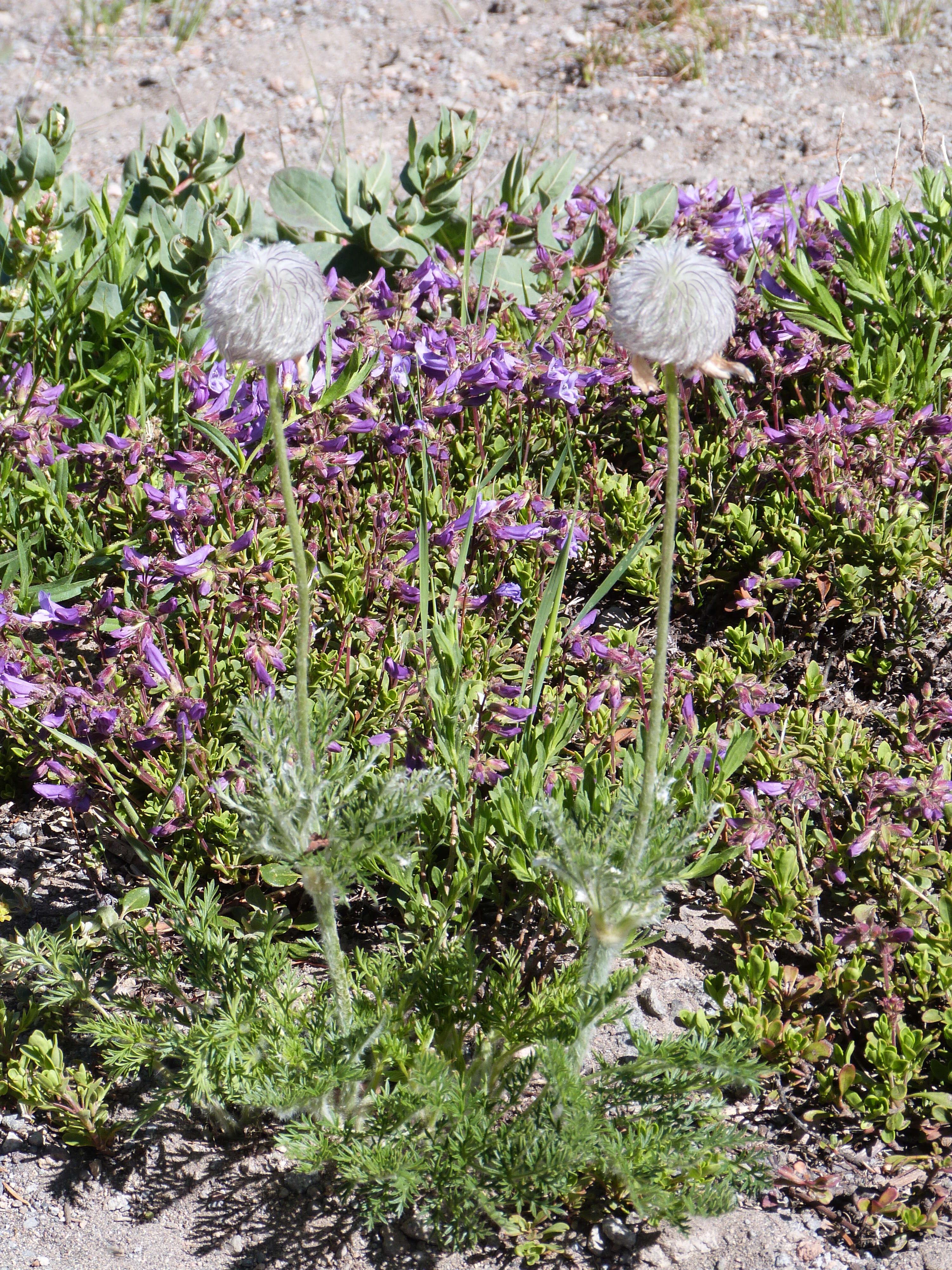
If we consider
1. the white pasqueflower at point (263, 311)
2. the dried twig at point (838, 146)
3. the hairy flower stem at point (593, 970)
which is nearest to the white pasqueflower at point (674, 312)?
the white pasqueflower at point (263, 311)

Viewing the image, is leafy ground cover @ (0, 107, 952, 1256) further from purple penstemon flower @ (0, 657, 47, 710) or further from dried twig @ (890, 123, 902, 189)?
dried twig @ (890, 123, 902, 189)

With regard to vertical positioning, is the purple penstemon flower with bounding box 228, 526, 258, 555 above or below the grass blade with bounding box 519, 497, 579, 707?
above

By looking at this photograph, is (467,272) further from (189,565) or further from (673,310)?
(673,310)

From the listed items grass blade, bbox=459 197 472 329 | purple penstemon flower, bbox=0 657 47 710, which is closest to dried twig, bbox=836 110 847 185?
grass blade, bbox=459 197 472 329

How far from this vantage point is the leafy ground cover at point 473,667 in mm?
1993

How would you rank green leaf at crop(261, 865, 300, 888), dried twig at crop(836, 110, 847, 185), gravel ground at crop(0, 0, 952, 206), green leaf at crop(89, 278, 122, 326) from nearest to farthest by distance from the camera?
green leaf at crop(261, 865, 300, 888) → green leaf at crop(89, 278, 122, 326) → dried twig at crop(836, 110, 847, 185) → gravel ground at crop(0, 0, 952, 206)

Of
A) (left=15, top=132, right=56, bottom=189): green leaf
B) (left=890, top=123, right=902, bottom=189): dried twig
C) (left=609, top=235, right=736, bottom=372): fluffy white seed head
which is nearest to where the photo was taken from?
(left=609, top=235, right=736, bottom=372): fluffy white seed head

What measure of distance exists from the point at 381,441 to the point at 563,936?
1.47m

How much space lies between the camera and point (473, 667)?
2623 millimetres

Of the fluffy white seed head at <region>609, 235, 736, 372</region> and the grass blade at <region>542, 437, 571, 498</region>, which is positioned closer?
the fluffy white seed head at <region>609, 235, 736, 372</region>

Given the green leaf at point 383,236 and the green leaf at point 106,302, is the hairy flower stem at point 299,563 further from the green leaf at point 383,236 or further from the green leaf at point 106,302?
the green leaf at point 383,236

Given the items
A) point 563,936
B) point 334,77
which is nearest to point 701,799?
point 563,936

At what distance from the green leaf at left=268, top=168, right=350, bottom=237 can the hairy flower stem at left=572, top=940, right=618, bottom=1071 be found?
2592 mm

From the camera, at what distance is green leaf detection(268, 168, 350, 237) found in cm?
359
